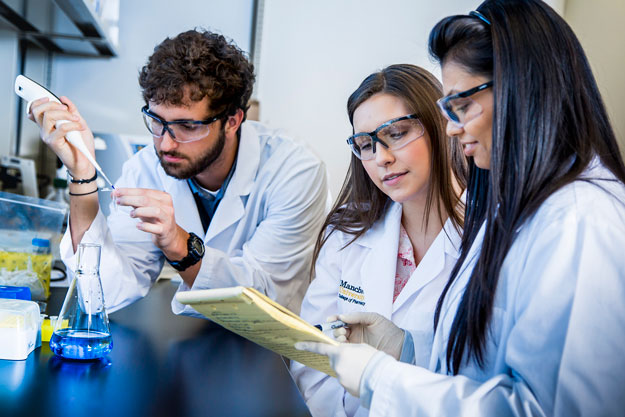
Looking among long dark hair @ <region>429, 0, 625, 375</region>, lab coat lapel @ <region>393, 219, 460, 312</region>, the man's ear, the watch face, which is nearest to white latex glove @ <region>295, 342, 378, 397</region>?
long dark hair @ <region>429, 0, 625, 375</region>

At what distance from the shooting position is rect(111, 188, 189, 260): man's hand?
1.47 meters

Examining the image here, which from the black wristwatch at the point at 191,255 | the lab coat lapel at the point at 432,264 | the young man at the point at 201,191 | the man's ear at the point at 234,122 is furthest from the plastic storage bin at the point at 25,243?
the lab coat lapel at the point at 432,264

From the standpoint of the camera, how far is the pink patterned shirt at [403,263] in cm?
162

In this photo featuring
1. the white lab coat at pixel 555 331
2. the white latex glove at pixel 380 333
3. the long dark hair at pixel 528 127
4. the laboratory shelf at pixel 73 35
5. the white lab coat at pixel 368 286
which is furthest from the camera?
the laboratory shelf at pixel 73 35

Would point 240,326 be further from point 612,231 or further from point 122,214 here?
point 122,214

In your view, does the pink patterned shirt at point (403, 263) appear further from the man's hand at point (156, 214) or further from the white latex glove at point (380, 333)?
the man's hand at point (156, 214)

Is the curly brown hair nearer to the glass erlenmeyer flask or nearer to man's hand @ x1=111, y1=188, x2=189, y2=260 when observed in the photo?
man's hand @ x1=111, y1=188, x2=189, y2=260

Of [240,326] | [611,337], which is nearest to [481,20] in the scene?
[611,337]

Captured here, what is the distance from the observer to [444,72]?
3.45 ft

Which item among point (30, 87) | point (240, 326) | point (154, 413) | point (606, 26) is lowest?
point (154, 413)

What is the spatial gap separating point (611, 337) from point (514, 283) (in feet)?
0.51

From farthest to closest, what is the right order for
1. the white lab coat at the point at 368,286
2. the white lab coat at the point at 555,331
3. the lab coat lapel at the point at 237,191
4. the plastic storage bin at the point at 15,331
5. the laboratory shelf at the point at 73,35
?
the laboratory shelf at the point at 73,35 → the lab coat lapel at the point at 237,191 → the white lab coat at the point at 368,286 → the plastic storage bin at the point at 15,331 → the white lab coat at the point at 555,331

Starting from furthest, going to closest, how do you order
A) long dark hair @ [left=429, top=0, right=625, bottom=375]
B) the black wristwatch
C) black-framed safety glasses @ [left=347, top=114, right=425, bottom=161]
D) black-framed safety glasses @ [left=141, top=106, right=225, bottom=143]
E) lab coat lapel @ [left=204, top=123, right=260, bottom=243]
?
lab coat lapel @ [left=204, top=123, right=260, bottom=243]
black-framed safety glasses @ [left=141, top=106, right=225, bottom=143]
the black wristwatch
black-framed safety glasses @ [left=347, top=114, right=425, bottom=161]
long dark hair @ [left=429, top=0, right=625, bottom=375]

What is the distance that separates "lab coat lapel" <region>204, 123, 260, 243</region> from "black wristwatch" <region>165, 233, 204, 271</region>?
0.29 meters
